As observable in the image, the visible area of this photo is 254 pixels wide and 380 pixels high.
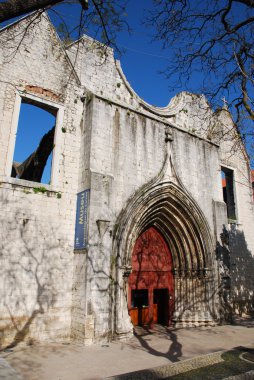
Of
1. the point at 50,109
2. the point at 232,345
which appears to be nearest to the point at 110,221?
the point at 50,109

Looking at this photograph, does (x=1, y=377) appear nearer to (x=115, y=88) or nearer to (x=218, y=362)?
(x=218, y=362)

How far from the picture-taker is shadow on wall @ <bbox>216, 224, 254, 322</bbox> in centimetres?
1161

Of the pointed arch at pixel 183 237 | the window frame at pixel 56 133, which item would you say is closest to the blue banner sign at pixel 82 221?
the window frame at pixel 56 133

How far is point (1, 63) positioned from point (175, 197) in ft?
21.7

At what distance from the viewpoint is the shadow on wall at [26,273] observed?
23.3ft

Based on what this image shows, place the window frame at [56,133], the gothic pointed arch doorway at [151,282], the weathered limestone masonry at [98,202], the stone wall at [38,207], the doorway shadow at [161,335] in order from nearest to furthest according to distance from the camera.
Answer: the doorway shadow at [161,335] < the stone wall at [38,207] < the weathered limestone masonry at [98,202] < the window frame at [56,133] < the gothic pointed arch doorway at [151,282]

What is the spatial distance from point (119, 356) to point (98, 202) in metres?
3.68

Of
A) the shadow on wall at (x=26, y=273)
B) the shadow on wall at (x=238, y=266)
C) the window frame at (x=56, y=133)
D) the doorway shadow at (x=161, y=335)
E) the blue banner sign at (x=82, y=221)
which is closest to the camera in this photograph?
the doorway shadow at (x=161, y=335)

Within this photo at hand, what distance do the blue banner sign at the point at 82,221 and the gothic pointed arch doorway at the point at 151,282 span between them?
259cm

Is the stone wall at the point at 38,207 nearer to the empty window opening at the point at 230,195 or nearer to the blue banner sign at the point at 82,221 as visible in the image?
the blue banner sign at the point at 82,221

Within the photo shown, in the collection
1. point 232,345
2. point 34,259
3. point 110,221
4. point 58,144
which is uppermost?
point 58,144

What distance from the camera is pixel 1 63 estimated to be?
8.26m

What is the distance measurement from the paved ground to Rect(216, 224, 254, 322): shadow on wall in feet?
10.00

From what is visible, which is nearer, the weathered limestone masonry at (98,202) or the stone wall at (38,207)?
the stone wall at (38,207)
